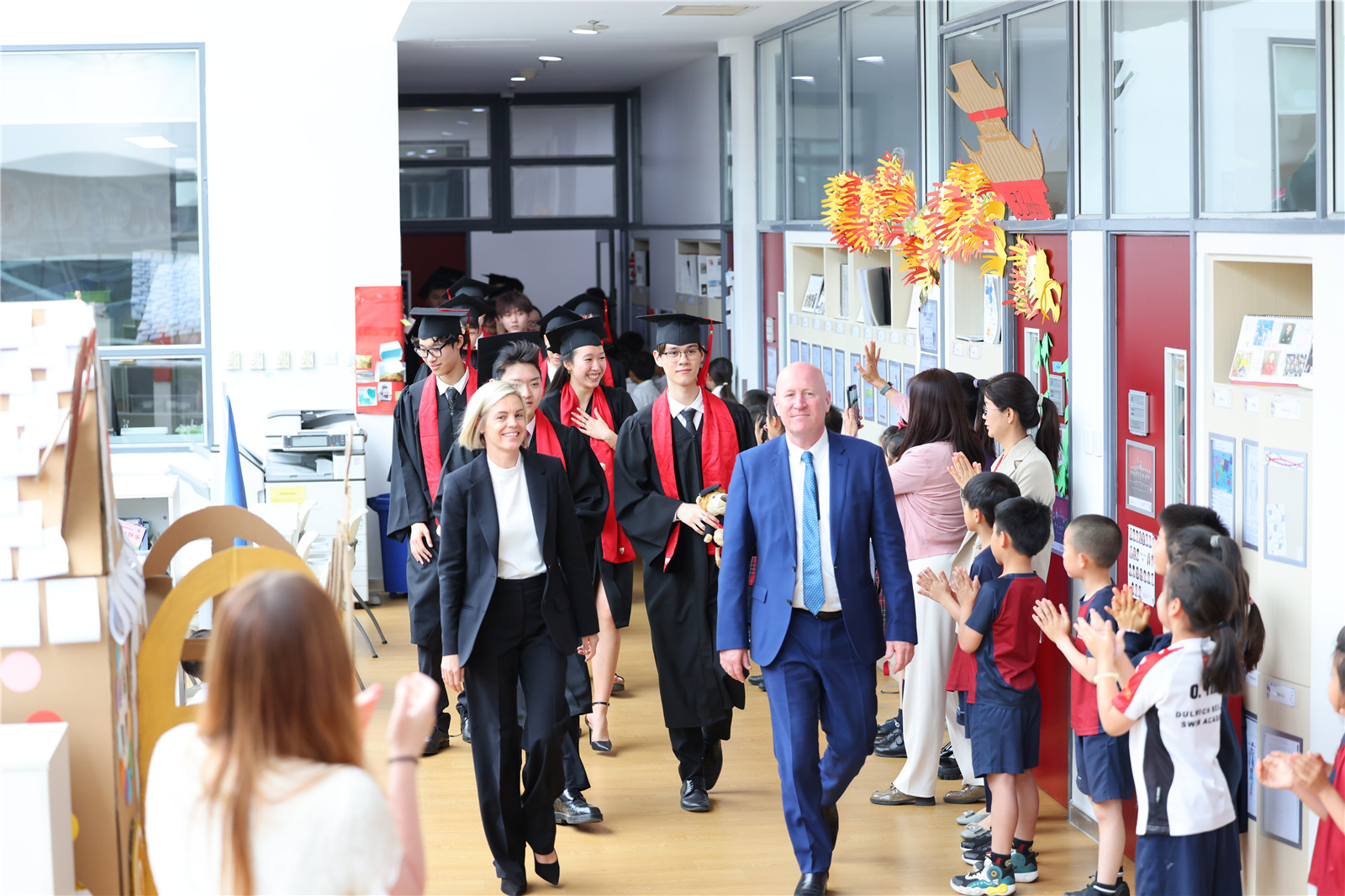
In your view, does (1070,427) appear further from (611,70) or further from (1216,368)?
(611,70)

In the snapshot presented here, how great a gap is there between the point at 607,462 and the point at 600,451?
0.05 meters

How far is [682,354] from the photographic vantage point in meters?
4.99

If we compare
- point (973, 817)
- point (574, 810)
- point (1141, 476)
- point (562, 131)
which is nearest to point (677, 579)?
point (574, 810)

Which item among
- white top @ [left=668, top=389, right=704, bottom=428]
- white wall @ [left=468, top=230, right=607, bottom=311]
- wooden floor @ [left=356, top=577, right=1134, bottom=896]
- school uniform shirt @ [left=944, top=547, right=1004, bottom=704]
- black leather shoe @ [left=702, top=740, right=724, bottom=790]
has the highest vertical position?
white wall @ [left=468, top=230, right=607, bottom=311]

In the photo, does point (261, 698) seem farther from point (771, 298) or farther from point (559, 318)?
point (771, 298)

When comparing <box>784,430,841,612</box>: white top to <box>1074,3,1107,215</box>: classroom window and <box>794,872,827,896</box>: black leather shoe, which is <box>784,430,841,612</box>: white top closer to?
<box>794,872,827,896</box>: black leather shoe

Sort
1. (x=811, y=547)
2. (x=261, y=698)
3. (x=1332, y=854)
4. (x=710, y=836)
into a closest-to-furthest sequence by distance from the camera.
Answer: (x=261, y=698)
(x=1332, y=854)
(x=811, y=547)
(x=710, y=836)

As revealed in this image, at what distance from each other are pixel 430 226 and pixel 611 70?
2.47m

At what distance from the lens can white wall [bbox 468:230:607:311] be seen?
14.9 meters

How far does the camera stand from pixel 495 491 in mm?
4043

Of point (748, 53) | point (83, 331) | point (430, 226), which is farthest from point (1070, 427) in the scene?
point (430, 226)

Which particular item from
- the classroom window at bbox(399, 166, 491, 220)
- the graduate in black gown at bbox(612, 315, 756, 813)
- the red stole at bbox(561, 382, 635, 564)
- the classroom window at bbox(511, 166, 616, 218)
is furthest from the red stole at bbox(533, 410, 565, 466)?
the classroom window at bbox(511, 166, 616, 218)

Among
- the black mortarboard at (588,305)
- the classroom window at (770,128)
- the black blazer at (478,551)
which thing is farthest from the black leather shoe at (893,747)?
the classroom window at (770,128)

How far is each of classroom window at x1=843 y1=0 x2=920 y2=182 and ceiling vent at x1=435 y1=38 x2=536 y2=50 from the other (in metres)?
2.42
